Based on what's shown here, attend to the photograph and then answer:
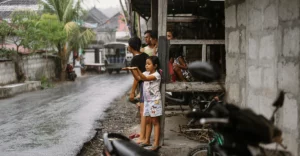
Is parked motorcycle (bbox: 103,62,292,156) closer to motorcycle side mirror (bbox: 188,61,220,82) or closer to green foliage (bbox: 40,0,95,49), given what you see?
motorcycle side mirror (bbox: 188,61,220,82)

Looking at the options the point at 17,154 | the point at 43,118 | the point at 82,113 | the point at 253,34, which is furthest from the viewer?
the point at 82,113

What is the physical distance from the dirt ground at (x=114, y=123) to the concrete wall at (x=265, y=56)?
299 cm

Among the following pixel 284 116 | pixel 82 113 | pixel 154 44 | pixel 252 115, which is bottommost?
pixel 82 113

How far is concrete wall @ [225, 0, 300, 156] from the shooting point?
4004mm

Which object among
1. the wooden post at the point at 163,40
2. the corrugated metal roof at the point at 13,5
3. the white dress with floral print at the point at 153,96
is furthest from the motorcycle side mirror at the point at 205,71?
the corrugated metal roof at the point at 13,5

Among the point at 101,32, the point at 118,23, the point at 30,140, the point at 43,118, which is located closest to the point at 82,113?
the point at 43,118

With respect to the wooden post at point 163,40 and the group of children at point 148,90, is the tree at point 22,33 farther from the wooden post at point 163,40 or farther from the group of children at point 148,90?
the wooden post at point 163,40

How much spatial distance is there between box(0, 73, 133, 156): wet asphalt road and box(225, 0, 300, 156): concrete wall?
11.1ft

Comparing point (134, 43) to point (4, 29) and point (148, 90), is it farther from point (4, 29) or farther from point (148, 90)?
point (4, 29)

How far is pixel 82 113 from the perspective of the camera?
1122 cm

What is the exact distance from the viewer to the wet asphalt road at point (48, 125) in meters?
7.09

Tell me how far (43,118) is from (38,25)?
11.6 m

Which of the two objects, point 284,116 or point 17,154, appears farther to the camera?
point 17,154

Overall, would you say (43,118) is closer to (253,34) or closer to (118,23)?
(253,34)
